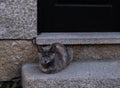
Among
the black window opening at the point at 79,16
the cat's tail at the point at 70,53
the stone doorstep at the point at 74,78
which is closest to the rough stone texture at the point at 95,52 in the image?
the cat's tail at the point at 70,53

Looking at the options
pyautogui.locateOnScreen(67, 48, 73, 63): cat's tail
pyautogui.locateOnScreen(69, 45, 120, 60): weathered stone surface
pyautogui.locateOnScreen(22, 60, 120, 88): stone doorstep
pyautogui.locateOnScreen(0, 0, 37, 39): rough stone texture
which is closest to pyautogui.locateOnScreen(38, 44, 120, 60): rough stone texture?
pyautogui.locateOnScreen(69, 45, 120, 60): weathered stone surface

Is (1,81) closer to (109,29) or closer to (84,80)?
(84,80)

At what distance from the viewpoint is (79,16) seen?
14.3 feet

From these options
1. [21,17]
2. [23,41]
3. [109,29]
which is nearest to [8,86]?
[23,41]

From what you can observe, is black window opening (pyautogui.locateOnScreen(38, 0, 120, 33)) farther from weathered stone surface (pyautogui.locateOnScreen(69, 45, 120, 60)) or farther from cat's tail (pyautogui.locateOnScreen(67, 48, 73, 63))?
cat's tail (pyautogui.locateOnScreen(67, 48, 73, 63))

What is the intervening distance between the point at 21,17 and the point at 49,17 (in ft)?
1.25

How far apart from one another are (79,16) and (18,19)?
0.74 metres

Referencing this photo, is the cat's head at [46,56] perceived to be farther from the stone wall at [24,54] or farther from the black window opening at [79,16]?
the black window opening at [79,16]

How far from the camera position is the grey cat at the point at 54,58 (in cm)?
364

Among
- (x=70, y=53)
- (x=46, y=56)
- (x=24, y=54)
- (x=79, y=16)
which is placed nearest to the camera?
(x=46, y=56)

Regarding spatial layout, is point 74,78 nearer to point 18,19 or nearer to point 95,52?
point 95,52

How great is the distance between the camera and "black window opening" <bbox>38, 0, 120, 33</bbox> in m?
4.31

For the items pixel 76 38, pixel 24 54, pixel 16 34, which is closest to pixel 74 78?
pixel 76 38

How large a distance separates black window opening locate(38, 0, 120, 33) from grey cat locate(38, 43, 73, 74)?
41cm
